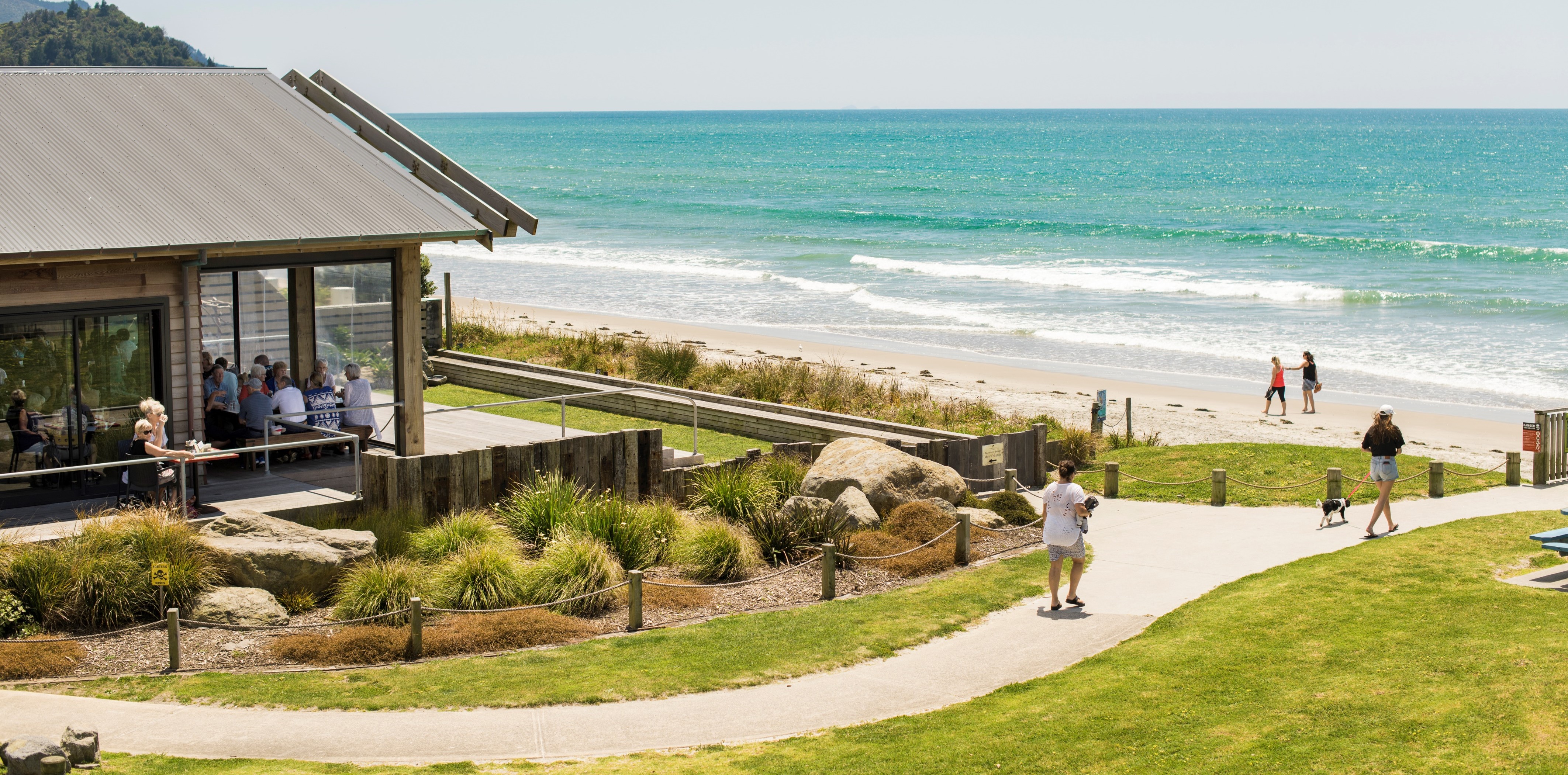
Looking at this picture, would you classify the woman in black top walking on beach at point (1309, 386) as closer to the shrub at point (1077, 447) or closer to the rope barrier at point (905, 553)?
the shrub at point (1077, 447)

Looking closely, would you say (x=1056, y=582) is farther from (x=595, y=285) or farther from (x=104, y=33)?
(x=104, y=33)

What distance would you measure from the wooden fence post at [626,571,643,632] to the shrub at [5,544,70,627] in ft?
15.9

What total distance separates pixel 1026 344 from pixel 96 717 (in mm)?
32872

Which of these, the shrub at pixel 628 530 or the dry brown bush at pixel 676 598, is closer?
the dry brown bush at pixel 676 598

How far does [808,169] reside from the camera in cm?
12800

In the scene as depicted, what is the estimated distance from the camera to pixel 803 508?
15812 mm

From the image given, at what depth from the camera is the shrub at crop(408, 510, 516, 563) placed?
47.4 feet

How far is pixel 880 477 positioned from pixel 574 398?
14.0 feet

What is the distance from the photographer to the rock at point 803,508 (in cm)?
1577

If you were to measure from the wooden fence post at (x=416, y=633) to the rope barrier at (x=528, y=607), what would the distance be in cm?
40

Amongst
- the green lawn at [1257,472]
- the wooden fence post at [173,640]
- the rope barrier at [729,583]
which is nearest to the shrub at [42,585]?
the wooden fence post at [173,640]

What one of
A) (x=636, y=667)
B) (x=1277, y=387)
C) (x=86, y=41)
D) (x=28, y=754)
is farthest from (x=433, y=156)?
(x=86, y=41)

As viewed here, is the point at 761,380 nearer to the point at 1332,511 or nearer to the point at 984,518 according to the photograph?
the point at 984,518

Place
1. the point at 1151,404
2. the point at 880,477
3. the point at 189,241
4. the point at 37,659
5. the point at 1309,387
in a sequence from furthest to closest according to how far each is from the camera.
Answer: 1. the point at 1151,404
2. the point at 1309,387
3. the point at 880,477
4. the point at 189,241
5. the point at 37,659
